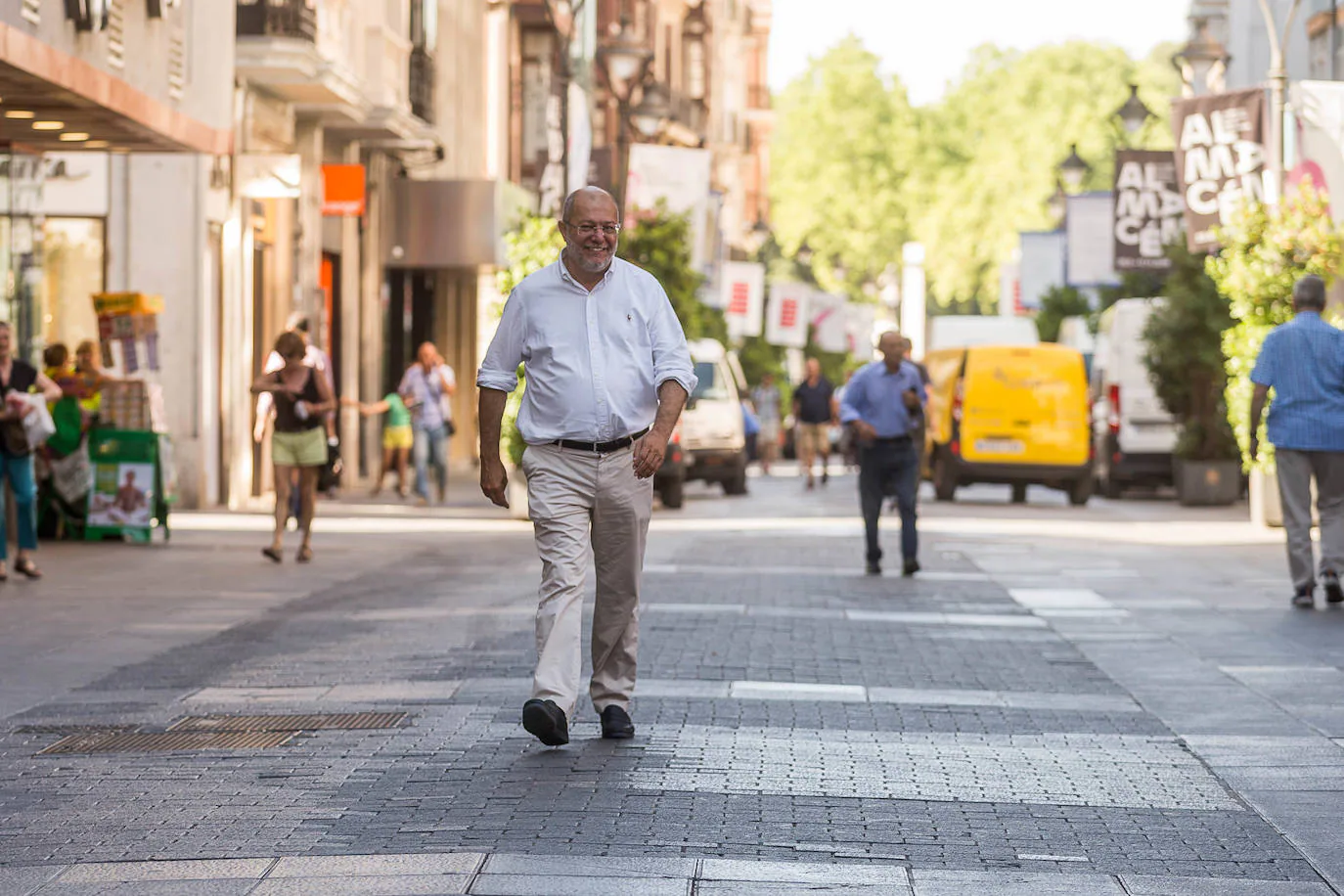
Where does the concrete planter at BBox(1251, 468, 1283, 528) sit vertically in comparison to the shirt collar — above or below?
below

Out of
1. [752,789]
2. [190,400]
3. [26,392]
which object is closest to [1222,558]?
[26,392]

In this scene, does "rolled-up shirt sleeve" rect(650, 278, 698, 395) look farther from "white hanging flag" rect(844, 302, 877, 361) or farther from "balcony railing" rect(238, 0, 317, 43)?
"white hanging flag" rect(844, 302, 877, 361)

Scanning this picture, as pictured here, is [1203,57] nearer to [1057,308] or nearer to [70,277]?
[70,277]

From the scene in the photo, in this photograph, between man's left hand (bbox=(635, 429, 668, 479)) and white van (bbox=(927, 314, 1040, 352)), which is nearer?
man's left hand (bbox=(635, 429, 668, 479))

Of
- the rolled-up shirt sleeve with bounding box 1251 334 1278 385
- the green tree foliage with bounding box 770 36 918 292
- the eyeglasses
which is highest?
the green tree foliage with bounding box 770 36 918 292

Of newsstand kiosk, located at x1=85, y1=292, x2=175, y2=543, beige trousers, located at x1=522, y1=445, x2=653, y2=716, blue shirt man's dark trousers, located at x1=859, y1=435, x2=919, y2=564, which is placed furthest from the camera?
newsstand kiosk, located at x1=85, y1=292, x2=175, y2=543

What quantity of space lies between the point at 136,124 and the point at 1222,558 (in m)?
8.96

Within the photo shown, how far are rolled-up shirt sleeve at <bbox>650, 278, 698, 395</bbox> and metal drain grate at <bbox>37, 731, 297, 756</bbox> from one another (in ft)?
5.93

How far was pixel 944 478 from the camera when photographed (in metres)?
30.3

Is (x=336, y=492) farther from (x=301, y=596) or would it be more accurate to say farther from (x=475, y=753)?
(x=475, y=753)

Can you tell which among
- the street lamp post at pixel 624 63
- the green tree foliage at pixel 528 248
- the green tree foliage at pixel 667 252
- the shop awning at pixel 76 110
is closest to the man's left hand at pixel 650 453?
the shop awning at pixel 76 110

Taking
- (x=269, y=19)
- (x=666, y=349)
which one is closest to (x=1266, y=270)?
(x=269, y=19)

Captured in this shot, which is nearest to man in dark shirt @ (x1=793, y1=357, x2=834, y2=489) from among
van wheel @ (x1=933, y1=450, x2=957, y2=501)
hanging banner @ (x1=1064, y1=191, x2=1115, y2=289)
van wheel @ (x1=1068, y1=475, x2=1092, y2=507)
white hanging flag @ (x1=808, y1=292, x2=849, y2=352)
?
hanging banner @ (x1=1064, y1=191, x2=1115, y2=289)

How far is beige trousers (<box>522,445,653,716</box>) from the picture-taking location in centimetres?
808
